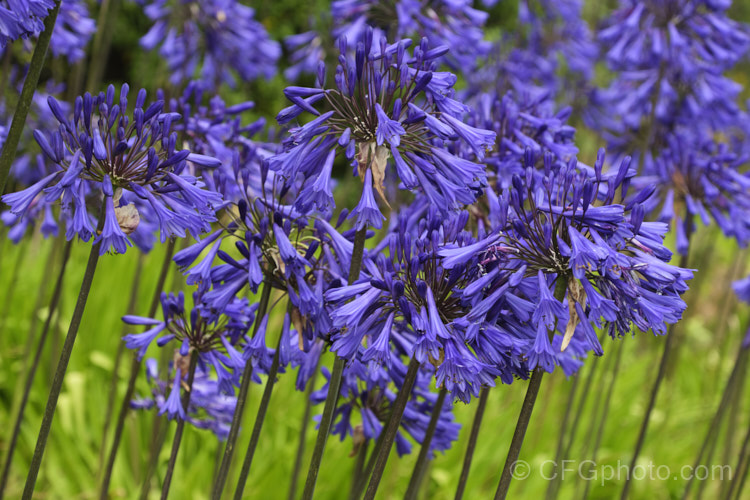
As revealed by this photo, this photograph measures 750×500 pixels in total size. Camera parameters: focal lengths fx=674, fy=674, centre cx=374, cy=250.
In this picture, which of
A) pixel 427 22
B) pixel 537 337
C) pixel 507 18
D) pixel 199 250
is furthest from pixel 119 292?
pixel 507 18

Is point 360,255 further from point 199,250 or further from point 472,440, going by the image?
point 472,440

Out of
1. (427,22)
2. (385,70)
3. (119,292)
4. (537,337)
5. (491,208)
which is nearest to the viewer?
(537,337)

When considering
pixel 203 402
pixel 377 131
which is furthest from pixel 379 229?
pixel 203 402

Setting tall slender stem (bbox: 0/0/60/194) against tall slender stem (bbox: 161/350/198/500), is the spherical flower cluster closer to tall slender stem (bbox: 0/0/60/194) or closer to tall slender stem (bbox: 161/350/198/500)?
tall slender stem (bbox: 161/350/198/500)

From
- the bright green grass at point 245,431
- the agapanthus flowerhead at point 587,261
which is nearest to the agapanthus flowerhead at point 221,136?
the agapanthus flowerhead at point 587,261

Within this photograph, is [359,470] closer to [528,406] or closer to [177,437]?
[177,437]

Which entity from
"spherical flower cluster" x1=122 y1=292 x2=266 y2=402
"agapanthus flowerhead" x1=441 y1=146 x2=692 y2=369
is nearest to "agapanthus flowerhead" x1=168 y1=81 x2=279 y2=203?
"spherical flower cluster" x1=122 y1=292 x2=266 y2=402

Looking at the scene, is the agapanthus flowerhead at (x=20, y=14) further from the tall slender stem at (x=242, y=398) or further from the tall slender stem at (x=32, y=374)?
the tall slender stem at (x=32, y=374)
